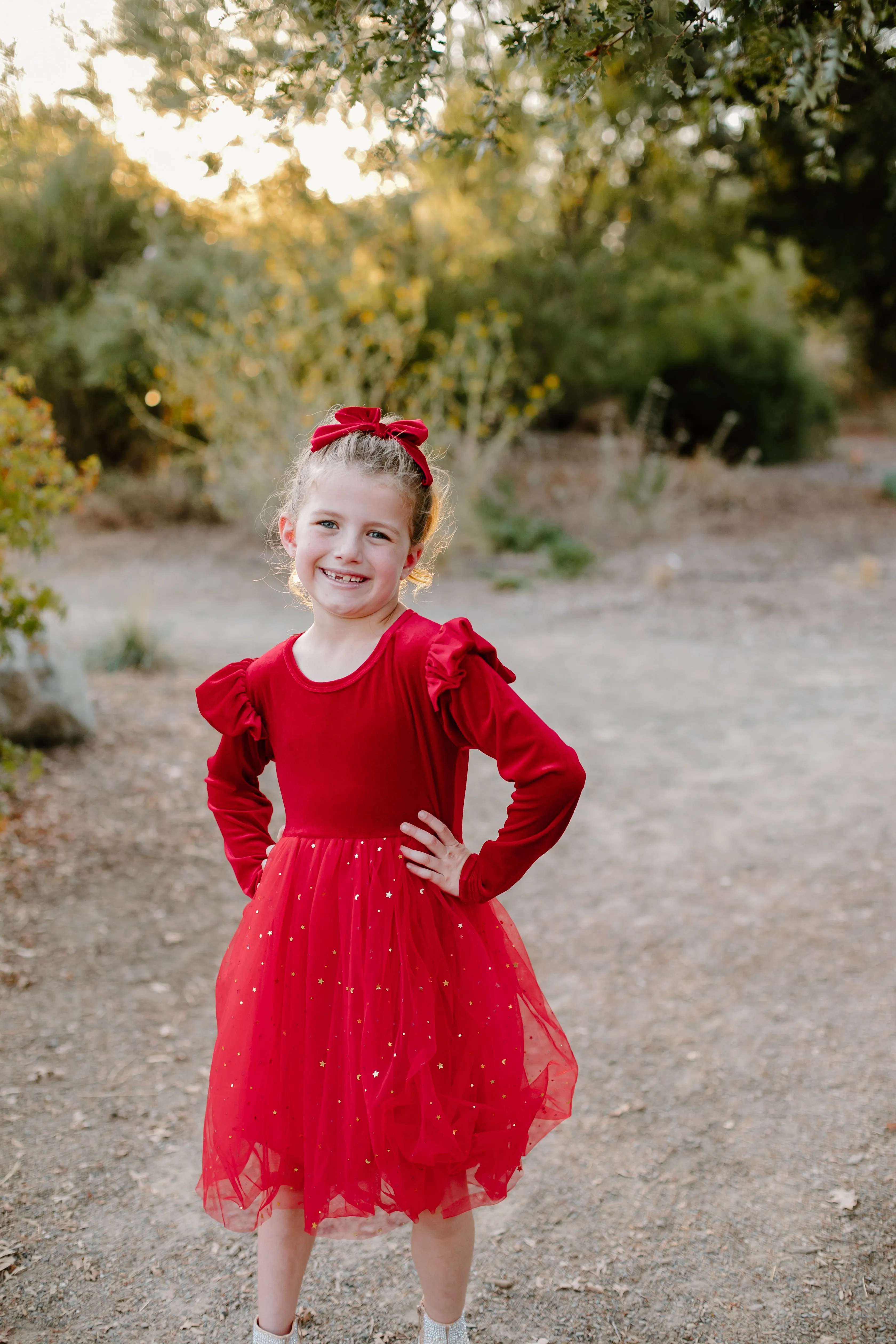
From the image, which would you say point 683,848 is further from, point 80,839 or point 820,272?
point 820,272

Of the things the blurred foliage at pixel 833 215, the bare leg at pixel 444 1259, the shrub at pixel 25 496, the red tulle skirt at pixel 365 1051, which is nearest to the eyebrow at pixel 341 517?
the red tulle skirt at pixel 365 1051

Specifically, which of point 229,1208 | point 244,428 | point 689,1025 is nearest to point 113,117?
point 229,1208

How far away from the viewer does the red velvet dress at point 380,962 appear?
5.36 feet

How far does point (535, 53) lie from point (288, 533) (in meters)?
1.00

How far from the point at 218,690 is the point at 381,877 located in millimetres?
429

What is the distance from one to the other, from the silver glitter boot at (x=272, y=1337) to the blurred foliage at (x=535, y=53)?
7.14 feet

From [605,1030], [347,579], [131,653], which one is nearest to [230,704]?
[347,579]

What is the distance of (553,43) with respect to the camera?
1893 millimetres

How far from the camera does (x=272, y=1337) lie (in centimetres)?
182

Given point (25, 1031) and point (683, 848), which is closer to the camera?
point (25, 1031)

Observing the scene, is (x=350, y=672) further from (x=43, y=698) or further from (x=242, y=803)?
(x=43, y=698)

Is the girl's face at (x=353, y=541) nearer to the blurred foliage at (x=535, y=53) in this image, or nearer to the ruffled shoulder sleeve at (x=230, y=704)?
the ruffled shoulder sleeve at (x=230, y=704)

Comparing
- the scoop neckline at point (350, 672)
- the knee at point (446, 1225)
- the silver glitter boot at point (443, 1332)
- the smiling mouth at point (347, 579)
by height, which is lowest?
the silver glitter boot at point (443, 1332)

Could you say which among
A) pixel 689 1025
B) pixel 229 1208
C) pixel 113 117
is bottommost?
pixel 689 1025
